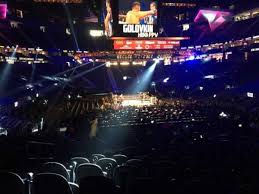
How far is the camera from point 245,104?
1093 inches

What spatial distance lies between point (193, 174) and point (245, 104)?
A: 21808 millimetres

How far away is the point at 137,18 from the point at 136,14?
0.32m

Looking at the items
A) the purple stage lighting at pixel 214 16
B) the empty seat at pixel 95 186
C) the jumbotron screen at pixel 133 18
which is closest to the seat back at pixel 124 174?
the empty seat at pixel 95 186

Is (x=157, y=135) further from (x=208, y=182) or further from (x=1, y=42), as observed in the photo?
(x=1, y=42)

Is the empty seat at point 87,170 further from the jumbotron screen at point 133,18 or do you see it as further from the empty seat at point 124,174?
the jumbotron screen at point 133,18

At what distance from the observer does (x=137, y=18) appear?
19.7 meters

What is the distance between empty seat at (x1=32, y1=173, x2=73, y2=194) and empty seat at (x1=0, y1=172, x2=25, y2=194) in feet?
0.68

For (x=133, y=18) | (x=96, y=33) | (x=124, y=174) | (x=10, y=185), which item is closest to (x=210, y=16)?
(x=96, y=33)

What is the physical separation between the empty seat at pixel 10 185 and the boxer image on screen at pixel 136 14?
50.2 feet

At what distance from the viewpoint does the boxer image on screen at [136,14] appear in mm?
19391

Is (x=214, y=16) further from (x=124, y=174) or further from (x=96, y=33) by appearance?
(x=124, y=174)

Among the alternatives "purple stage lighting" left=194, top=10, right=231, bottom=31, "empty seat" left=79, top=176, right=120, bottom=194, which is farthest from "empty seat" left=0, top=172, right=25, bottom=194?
"purple stage lighting" left=194, top=10, right=231, bottom=31

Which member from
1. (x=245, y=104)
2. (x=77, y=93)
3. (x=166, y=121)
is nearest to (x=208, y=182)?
(x=166, y=121)

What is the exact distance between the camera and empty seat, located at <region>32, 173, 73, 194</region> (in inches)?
203
